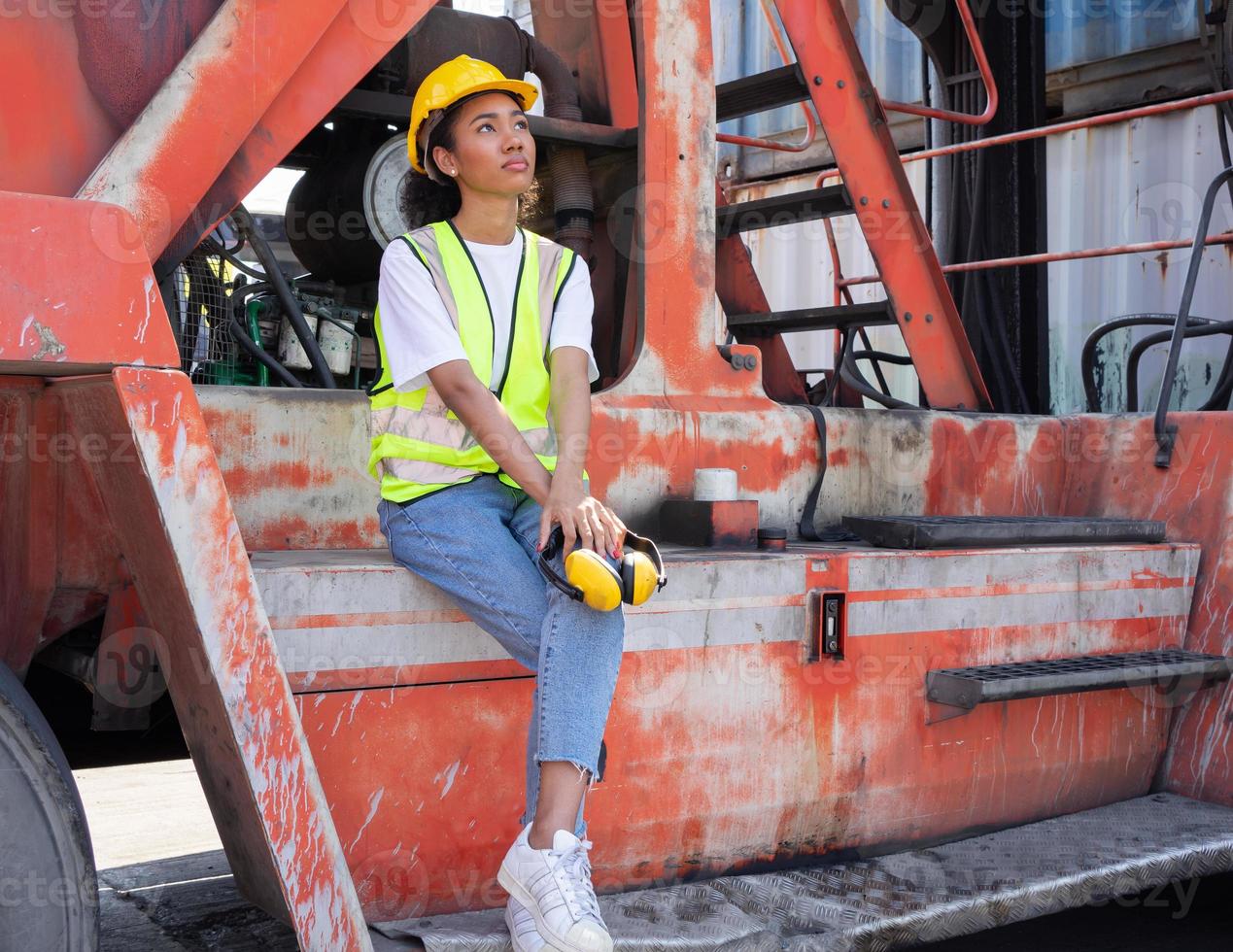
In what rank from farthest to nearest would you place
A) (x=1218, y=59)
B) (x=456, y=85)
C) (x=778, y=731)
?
(x=1218, y=59) < (x=778, y=731) < (x=456, y=85)

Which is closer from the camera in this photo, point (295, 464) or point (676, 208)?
point (295, 464)

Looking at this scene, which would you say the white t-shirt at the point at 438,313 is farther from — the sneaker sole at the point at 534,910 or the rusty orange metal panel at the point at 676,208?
the sneaker sole at the point at 534,910

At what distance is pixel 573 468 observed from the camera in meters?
2.33

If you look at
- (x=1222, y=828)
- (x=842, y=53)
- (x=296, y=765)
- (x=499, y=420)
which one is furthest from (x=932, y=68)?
(x=296, y=765)

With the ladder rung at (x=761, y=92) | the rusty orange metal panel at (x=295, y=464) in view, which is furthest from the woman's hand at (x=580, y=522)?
the ladder rung at (x=761, y=92)

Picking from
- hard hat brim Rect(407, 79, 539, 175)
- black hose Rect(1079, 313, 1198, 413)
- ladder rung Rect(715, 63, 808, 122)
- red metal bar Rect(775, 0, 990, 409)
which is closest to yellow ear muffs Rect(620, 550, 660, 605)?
hard hat brim Rect(407, 79, 539, 175)

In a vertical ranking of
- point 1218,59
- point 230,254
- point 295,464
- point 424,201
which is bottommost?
point 295,464

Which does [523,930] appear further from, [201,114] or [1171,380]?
[1171,380]

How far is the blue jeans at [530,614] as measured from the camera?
2.13 meters

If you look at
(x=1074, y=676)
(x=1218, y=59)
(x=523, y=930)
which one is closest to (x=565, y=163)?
(x=1074, y=676)

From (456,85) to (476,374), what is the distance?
57cm

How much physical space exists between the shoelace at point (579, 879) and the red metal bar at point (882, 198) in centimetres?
166

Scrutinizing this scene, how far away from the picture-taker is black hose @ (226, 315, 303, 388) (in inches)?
113

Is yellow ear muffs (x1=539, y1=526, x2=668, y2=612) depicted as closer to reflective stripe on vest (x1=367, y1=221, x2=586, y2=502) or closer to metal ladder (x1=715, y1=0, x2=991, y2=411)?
reflective stripe on vest (x1=367, y1=221, x2=586, y2=502)
